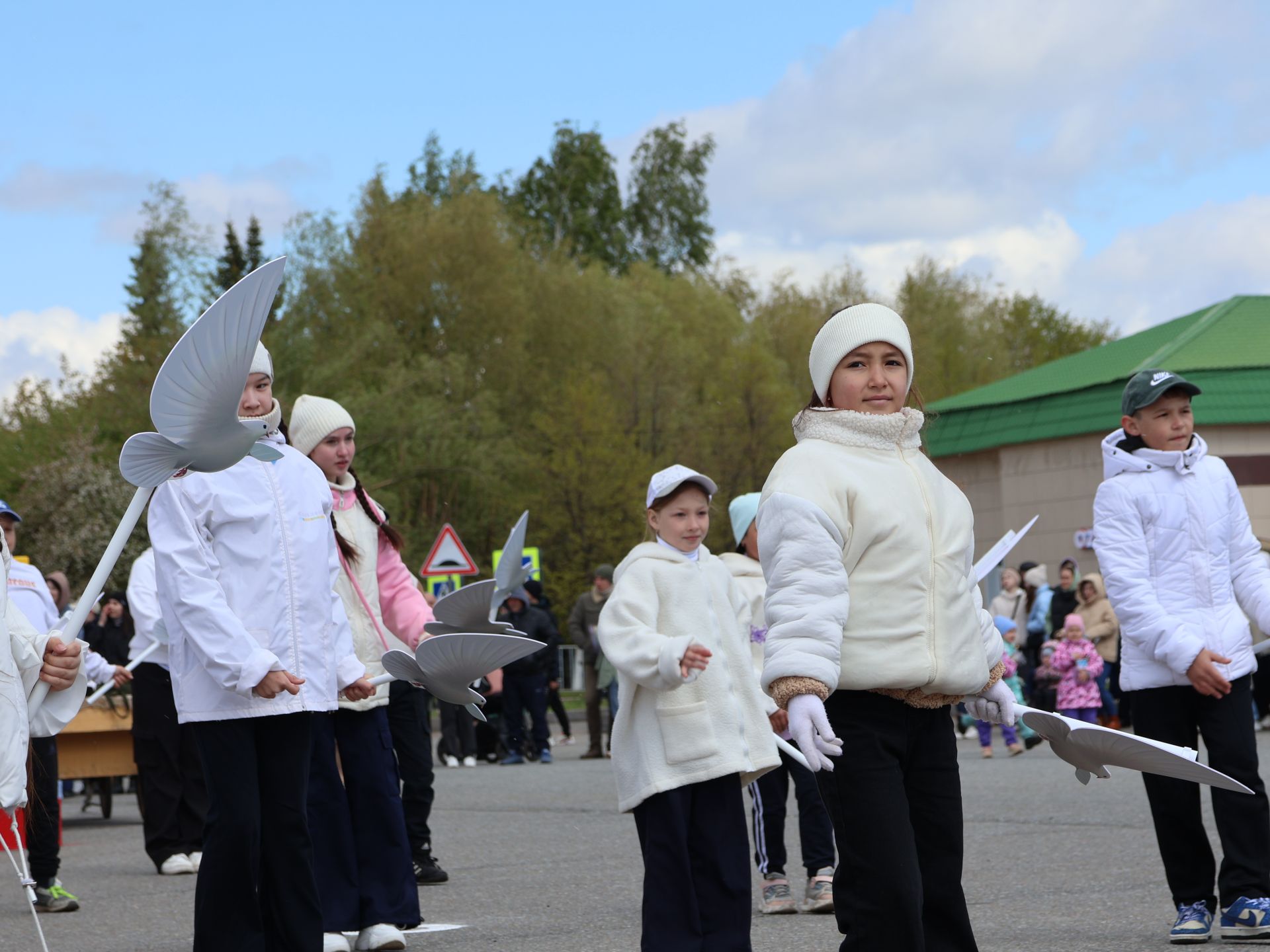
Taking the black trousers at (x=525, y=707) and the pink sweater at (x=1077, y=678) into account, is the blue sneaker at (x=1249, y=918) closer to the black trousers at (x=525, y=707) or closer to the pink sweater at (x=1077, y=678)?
the pink sweater at (x=1077, y=678)

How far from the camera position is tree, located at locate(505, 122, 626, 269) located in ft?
222

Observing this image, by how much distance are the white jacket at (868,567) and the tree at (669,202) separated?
64563 mm

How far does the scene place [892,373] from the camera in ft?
15.7

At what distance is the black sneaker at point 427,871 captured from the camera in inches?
381

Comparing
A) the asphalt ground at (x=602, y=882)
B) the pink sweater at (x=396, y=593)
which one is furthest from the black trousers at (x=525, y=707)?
the pink sweater at (x=396, y=593)

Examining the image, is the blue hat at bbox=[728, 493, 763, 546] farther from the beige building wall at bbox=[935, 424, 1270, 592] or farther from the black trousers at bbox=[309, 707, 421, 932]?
the beige building wall at bbox=[935, 424, 1270, 592]

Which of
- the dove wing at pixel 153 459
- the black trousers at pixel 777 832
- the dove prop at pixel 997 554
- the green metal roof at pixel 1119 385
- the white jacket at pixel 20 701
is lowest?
the black trousers at pixel 777 832

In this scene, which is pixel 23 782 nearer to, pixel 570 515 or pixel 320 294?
pixel 570 515

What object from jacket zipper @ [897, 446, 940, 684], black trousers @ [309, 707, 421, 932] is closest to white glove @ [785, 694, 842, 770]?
jacket zipper @ [897, 446, 940, 684]

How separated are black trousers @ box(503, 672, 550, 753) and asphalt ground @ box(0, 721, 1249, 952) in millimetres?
5828

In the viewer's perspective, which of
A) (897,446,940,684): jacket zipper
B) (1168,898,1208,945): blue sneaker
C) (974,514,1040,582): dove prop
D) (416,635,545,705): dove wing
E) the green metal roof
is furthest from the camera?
the green metal roof

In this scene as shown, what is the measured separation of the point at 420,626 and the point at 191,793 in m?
4.29

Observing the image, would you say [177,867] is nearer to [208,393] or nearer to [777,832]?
[777,832]

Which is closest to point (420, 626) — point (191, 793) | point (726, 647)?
point (726, 647)
